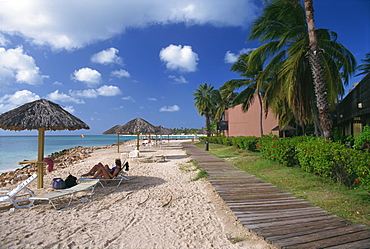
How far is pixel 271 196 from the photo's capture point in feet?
14.8

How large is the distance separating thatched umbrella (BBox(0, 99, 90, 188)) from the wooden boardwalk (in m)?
4.98

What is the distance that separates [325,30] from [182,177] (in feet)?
30.9

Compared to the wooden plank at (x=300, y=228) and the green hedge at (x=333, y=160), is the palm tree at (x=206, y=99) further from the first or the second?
the wooden plank at (x=300, y=228)

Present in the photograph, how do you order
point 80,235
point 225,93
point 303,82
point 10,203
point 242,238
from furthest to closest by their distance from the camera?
point 225,93, point 303,82, point 10,203, point 80,235, point 242,238

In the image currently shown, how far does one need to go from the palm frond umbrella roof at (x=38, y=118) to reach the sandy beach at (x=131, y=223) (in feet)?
7.18

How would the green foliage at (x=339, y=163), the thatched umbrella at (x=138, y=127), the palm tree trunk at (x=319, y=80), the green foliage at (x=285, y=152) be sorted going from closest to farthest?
1. the green foliage at (x=339, y=163)
2. the palm tree trunk at (x=319, y=80)
3. the green foliage at (x=285, y=152)
4. the thatched umbrella at (x=138, y=127)

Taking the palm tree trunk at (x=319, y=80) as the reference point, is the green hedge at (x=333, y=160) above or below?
below

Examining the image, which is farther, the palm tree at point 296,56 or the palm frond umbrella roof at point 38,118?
the palm tree at point 296,56

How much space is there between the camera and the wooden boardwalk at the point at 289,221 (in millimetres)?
2648

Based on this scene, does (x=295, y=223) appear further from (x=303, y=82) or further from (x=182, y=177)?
(x=303, y=82)

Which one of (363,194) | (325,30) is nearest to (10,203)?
(363,194)

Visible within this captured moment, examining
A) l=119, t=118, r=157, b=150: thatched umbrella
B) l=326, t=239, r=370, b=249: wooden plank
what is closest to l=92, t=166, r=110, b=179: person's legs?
l=326, t=239, r=370, b=249: wooden plank

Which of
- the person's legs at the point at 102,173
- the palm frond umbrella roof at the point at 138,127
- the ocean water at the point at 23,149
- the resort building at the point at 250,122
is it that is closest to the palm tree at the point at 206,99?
the resort building at the point at 250,122

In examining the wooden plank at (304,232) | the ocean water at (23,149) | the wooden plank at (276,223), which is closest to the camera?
the wooden plank at (304,232)
